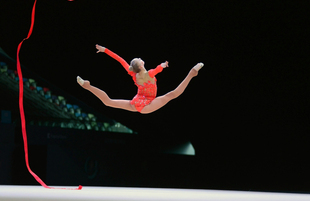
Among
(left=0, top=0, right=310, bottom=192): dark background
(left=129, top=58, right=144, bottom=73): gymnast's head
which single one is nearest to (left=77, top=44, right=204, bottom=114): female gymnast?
(left=129, top=58, right=144, bottom=73): gymnast's head

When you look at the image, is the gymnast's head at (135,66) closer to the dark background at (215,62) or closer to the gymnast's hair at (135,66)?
the gymnast's hair at (135,66)

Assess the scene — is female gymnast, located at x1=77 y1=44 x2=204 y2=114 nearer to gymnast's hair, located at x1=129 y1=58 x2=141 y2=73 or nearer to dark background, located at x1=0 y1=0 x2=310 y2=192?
gymnast's hair, located at x1=129 y1=58 x2=141 y2=73

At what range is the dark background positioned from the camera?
5941 mm

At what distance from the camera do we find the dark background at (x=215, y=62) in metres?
5.94

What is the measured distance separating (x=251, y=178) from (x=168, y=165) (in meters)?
1.43

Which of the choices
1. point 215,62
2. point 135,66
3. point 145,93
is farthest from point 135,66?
point 215,62

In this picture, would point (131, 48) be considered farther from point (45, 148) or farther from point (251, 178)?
point (251, 178)

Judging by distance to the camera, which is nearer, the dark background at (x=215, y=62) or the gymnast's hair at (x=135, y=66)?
the gymnast's hair at (x=135, y=66)

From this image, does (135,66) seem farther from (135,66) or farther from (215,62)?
(215,62)

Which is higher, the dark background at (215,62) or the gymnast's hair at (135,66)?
the dark background at (215,62)

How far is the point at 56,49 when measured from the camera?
7324 millimetres

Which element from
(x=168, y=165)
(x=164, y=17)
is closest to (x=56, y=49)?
(x=164, y=17)

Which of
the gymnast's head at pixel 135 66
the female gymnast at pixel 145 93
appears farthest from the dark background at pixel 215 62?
the gymnast's head at pixel 135 66

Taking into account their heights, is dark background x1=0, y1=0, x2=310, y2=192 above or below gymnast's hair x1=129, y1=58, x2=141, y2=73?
above
